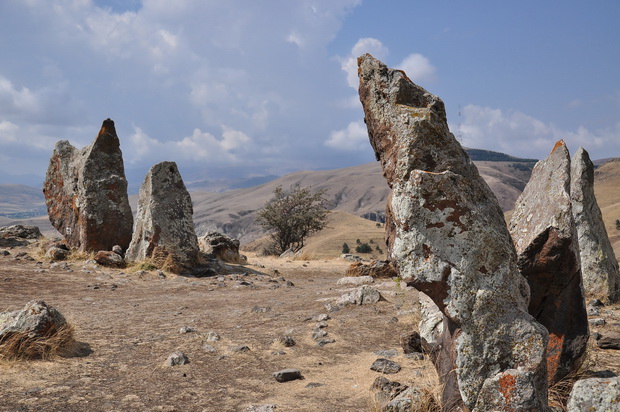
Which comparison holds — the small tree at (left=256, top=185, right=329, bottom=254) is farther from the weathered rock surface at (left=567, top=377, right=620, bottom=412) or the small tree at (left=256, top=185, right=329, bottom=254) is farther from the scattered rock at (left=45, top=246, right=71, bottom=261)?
the weathered rock surface at (left=567, top=377, right=620, bottom=412)

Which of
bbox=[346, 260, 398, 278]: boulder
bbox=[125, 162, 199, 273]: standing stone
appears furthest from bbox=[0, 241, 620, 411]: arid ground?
bbox=[346, 260, 398, 278]: boulder

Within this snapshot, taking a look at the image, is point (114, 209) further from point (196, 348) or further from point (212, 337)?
point (196, 348)

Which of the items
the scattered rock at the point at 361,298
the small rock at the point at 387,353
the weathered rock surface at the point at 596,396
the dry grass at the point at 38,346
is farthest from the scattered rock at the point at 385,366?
the dry grass at the point at 38,346

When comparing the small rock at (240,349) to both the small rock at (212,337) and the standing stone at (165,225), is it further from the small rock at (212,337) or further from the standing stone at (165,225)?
the standing stone at (165,225)

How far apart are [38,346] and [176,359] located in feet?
5.97

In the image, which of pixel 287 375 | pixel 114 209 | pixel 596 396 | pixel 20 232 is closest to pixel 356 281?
pixel 287 375

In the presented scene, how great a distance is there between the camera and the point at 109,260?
15742 mm

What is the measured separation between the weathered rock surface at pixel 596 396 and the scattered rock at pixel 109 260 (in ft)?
47.4

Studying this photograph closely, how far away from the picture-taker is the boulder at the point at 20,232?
2120cm

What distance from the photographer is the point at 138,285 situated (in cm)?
1362

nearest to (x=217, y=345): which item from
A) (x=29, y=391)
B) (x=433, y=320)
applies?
(x=29, y=391)

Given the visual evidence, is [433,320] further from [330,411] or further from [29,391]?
[29,391]

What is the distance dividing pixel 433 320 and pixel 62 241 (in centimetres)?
1643

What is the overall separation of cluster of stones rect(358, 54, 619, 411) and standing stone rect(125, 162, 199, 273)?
37.8 feet
